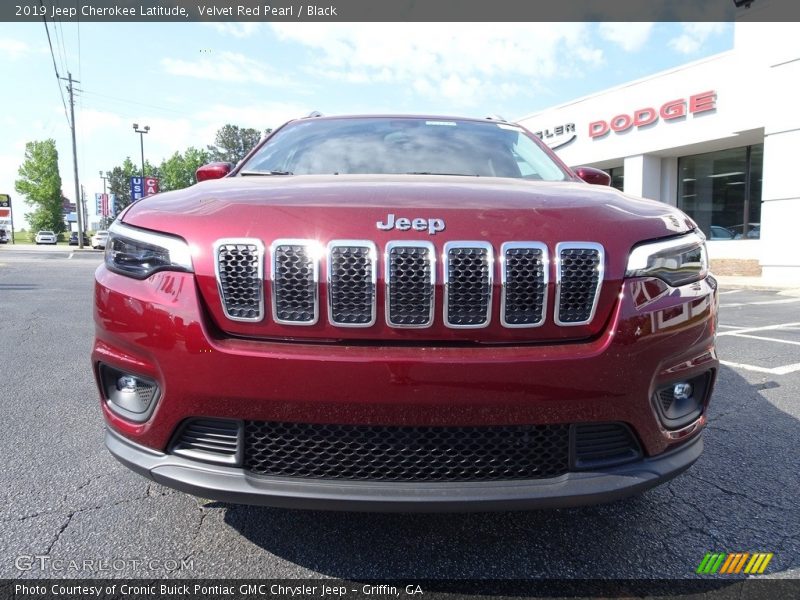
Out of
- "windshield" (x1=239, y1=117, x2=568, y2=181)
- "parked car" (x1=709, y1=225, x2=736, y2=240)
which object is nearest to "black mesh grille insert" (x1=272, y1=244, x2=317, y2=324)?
"windshield" (x1=239, y1=117, x2=568, y2=181)

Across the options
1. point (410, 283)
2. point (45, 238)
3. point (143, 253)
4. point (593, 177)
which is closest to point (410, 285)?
point (410, 283)

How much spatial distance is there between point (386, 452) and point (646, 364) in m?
0.82

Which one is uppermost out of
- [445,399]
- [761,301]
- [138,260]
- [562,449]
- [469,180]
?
[469,180]

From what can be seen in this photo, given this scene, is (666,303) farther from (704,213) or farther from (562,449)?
(704,213)

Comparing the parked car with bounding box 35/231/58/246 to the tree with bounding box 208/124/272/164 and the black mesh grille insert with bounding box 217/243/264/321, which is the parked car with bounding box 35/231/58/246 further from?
the black mesh grille insert with bounding box 217/243/264/321

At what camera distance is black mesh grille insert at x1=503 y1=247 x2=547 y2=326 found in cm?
154

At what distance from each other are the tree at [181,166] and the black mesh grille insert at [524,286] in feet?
284

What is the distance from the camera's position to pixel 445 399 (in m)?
1.48

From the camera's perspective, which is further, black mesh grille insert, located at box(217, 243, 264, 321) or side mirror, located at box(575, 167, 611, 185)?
side mirror, located at box(575, 167, 611, 185)

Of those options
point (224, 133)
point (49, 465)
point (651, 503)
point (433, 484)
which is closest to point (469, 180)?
point (433, 484)

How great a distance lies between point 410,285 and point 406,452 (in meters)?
0.49

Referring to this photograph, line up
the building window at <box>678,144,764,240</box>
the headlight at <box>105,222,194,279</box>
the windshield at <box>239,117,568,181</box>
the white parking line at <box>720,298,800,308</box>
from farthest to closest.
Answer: the building window at <box>678,144,764,240</box>
the white parking line at <box>720,298,800,308</box>
the windshield at <box>239,117,568,181</box>
the headlight at <box>105,222,194,279</box>

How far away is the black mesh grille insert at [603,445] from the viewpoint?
157 cm

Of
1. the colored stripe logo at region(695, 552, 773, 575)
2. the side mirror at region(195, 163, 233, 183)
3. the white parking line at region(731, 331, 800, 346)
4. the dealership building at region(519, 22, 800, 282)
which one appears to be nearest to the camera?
the colored stripe logo at region(695, 552, 773, 575)
